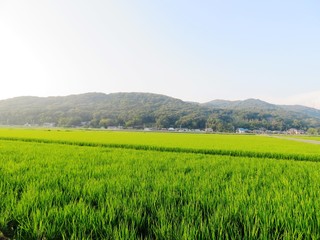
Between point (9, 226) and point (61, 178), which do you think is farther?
point (61, 178)

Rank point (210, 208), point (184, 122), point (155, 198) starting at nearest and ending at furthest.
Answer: point (210, 208) < point (155, 198) < point (184, 122)

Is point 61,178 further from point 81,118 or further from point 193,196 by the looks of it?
point 81,118

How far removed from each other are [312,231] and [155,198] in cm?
206

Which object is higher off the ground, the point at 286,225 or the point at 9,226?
the point at 286,225

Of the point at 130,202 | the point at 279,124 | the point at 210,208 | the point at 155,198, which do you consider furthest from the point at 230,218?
the point at 279,124

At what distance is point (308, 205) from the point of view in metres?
3.54

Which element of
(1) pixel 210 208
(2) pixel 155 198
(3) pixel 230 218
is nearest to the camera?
(3) pixel 230 218

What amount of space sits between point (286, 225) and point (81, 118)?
160885 millimetres

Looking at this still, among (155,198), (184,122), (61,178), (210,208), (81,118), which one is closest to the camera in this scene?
(210,208)

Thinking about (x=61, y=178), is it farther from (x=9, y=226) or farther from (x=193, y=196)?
(x=193, y=196)

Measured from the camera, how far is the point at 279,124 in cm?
15888

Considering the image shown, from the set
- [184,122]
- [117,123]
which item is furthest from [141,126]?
[184,122]

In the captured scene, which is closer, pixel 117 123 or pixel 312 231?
pixel 312 231

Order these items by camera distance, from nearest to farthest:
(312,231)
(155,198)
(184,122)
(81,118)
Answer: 1. (312,231)
2. (155,198)
3. (184,122)
4. (81,118)
